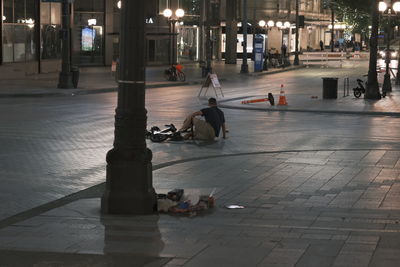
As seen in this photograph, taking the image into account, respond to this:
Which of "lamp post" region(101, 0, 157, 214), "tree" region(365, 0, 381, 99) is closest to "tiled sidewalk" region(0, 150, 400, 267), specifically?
"lamp post" region(101, 0, 157, 214)

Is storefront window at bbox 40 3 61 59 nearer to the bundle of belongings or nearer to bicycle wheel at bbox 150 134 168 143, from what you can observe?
bicycle wheel at bbox 150 134 168 143

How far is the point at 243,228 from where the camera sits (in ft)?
31.1

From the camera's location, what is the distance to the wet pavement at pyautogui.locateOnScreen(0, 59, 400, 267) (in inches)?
324

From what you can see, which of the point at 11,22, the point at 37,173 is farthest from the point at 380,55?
the point at 37,173

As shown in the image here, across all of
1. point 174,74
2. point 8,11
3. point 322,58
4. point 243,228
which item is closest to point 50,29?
point 8,11

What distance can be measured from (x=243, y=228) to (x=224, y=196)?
7.15 feet

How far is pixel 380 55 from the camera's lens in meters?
87.2

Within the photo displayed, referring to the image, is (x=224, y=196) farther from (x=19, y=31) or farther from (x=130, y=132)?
(x=19, y=31)

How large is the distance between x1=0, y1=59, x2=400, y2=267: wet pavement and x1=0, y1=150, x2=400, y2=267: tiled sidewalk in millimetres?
16

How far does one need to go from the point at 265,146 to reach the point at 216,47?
58.6m

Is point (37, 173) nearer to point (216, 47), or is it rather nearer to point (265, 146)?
point (265, 146)

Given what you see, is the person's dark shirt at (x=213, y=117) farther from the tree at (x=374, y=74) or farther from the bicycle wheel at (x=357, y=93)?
the bicycle wheel at (x=357, y=93)

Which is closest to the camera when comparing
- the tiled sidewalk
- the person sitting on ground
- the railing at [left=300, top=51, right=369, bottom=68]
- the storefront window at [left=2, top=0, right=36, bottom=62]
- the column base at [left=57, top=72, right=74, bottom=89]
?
the tiled sidewalk

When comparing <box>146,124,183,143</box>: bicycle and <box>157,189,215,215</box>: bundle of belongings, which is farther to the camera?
<box>146,124,183,143</box>: bicycle
